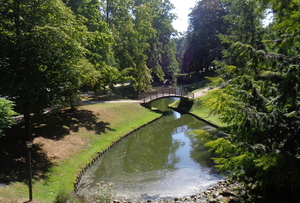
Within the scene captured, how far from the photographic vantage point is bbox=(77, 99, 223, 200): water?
12133 mm

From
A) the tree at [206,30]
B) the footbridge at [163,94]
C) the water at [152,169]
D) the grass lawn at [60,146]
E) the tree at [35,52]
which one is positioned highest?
the tree at [206,30]

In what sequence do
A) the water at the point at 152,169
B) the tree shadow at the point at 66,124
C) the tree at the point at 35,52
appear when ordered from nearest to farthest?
the water at the point at 152,169
the tree at the point at 35,52
the tree shadow at the point at 66,124

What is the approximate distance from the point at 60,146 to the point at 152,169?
618 cm

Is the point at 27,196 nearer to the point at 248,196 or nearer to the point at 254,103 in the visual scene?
the point at 248,196

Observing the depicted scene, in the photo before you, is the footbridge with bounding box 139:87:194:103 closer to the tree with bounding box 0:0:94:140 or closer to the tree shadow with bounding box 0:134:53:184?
the tree with bounding box 0:0:94:140

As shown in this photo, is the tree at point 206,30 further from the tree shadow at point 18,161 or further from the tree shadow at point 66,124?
the tree shadow at point 18,161

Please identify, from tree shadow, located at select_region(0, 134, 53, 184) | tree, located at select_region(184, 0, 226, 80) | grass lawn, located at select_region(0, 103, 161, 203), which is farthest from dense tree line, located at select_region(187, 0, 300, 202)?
tree, located at select_region(184, 0, 226, 80)

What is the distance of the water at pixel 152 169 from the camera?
39.8 feet

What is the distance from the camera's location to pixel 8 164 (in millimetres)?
12039

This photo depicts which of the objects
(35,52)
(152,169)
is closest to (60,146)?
(152,169)

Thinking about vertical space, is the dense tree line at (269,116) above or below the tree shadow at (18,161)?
above

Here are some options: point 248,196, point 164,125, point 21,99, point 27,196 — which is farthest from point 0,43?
point 164,125

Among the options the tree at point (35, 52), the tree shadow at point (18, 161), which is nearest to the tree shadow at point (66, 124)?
the tree shadow at point (18, 161)

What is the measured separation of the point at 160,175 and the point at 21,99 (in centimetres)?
843
